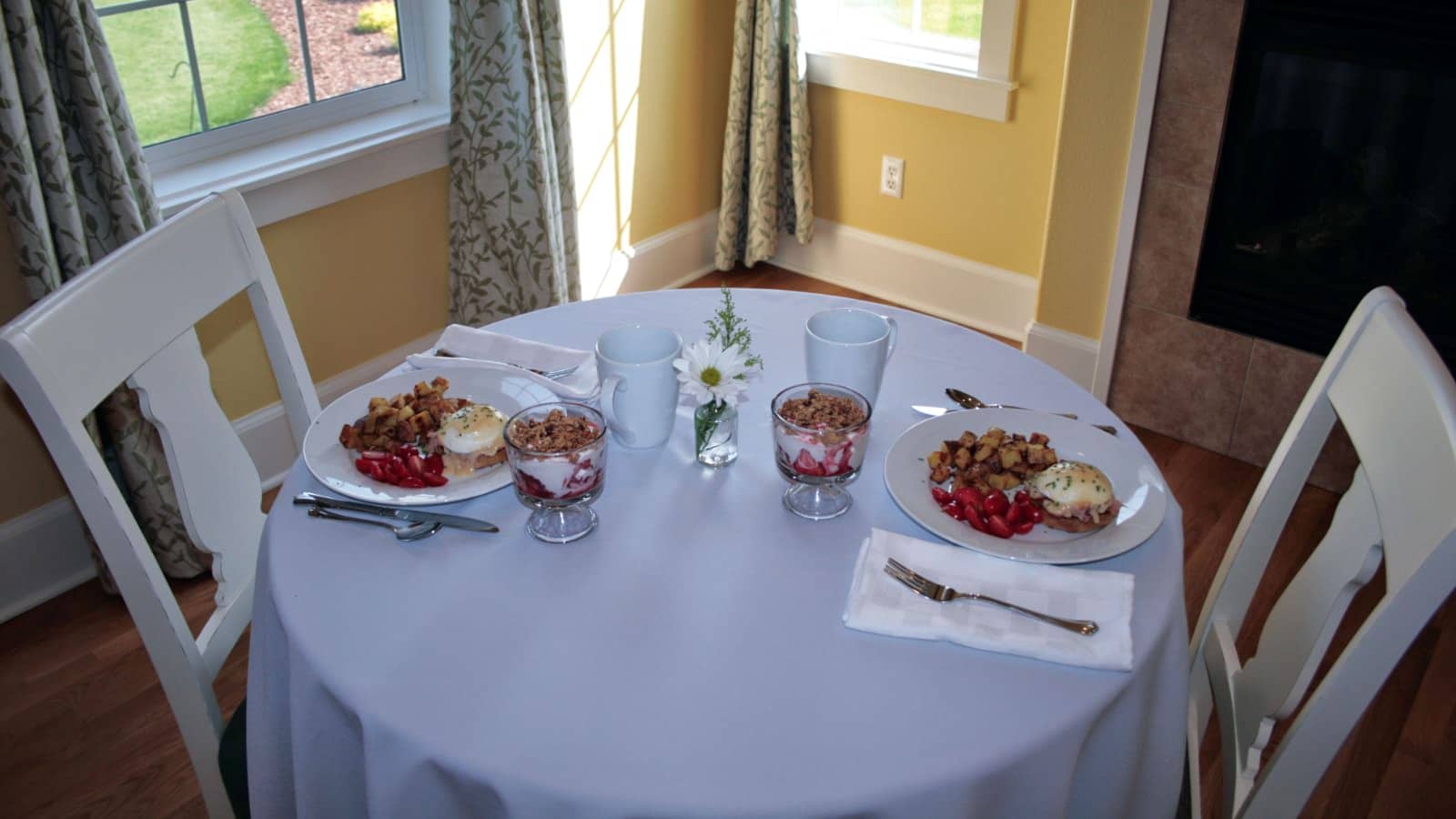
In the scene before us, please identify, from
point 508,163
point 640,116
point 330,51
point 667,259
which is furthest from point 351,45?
point 667,259

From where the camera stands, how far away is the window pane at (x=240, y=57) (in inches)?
97.7

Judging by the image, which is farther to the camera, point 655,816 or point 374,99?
point 374,99

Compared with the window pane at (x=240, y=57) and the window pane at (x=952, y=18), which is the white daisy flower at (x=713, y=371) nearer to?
the window pane at (x=240, y=57)

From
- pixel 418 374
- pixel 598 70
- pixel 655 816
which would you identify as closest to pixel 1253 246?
pixel 598 70

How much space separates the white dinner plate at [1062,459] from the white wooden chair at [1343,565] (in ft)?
0.53

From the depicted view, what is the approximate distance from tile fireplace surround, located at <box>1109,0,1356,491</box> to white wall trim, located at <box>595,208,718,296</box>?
1383mm

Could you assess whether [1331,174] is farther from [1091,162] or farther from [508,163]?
[508,163]

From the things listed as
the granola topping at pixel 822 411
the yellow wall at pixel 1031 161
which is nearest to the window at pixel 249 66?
the yellow wall at pixel 1031 161

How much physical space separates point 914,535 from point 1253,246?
72.7 inches

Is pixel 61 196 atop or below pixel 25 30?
below

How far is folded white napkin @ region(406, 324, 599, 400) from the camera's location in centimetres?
153

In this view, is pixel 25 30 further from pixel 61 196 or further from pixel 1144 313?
pixel 1144 313

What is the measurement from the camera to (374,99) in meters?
2.83

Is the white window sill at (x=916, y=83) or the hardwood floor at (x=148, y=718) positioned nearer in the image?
the hardwood floor at (x=148, y=718)
